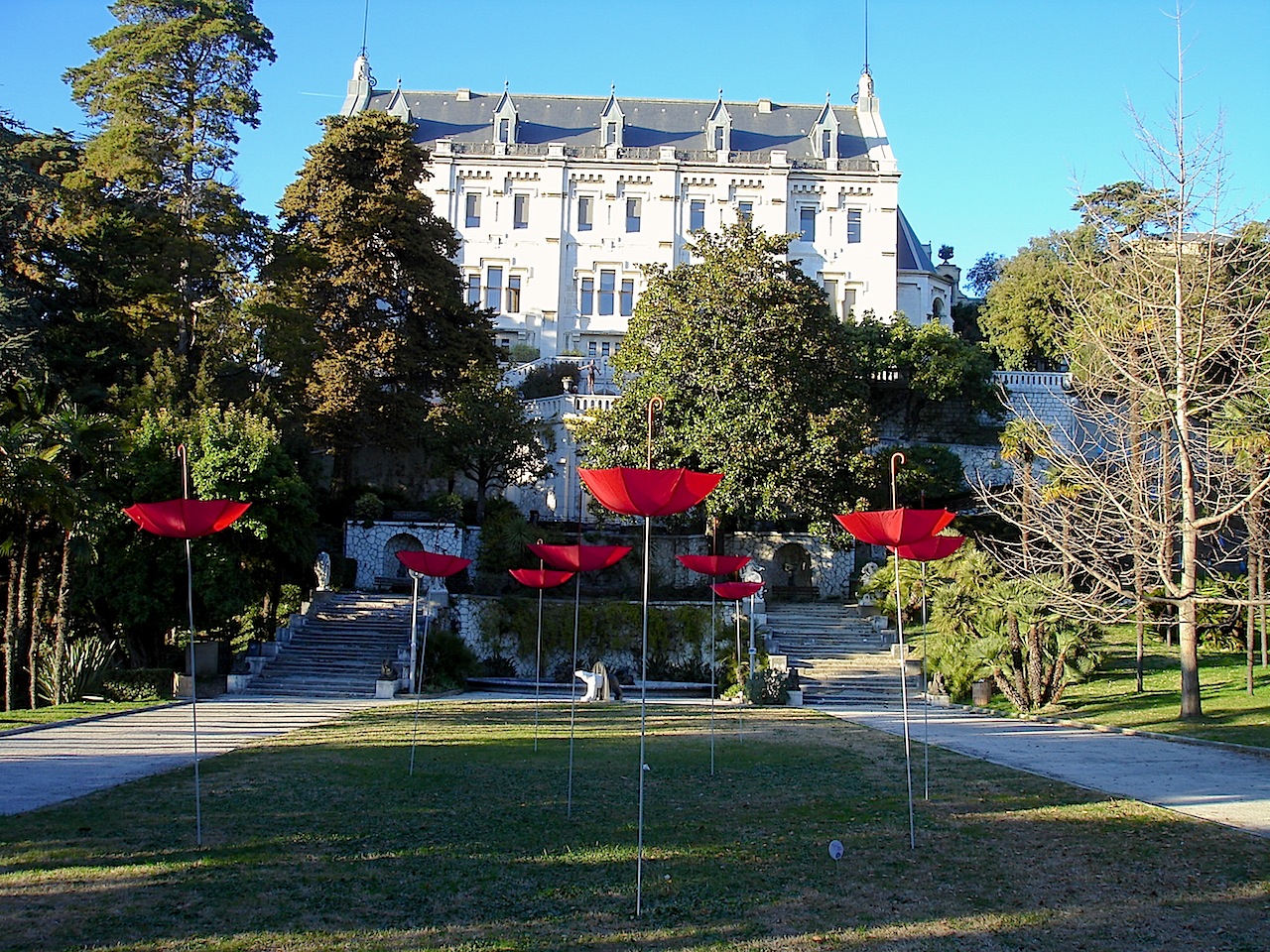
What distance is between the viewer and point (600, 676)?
921 inches

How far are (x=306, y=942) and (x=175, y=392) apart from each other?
1008 inches

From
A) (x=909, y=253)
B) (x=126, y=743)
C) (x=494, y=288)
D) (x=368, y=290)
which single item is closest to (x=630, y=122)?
(x=494, y=288)

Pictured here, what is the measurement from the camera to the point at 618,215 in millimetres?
55062

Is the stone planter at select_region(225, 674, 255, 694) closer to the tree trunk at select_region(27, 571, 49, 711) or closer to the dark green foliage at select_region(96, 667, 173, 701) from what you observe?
the dark green foliage at select_region(96, 667, 173, 701)

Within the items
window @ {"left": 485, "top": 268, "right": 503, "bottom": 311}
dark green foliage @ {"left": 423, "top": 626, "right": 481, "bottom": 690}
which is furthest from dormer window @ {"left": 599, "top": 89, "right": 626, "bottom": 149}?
dark green foliage @ {"left": 423, "top": 626, "right": 481, "bottom": 690}

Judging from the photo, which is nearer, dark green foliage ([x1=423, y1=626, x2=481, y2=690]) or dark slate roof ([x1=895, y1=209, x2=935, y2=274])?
dark green foliage ([x1=423, y1=626, x2=481, y2=690])

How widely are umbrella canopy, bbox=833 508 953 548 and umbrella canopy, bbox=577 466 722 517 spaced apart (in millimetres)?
2079

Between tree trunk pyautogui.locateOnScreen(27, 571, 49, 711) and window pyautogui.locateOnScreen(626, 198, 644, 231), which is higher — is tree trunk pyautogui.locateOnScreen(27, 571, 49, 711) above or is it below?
below

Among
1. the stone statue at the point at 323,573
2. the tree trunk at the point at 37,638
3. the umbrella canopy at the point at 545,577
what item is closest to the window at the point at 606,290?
the stone statue at the point at 323,573

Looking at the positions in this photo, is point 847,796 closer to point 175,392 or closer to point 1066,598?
point 1066,598

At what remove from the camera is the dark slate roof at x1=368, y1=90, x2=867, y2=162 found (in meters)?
57.2

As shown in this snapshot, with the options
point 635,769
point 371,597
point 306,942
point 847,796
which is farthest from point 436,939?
point 371,597

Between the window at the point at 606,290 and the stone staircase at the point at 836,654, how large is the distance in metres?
26.2

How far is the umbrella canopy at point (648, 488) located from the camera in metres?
7.77
